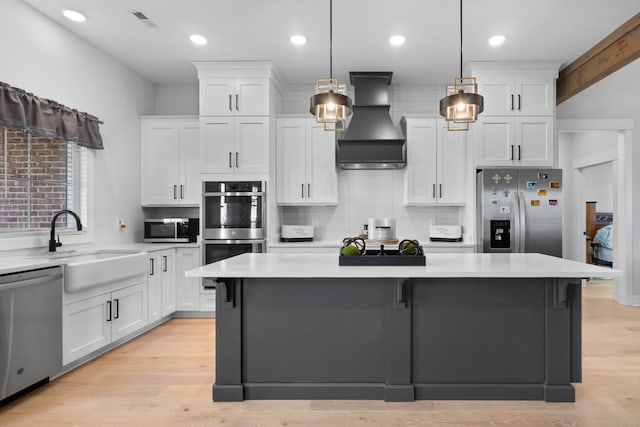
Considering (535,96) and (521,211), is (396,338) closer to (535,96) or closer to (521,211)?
(521,211)

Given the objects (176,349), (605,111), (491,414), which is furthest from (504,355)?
(605,111)

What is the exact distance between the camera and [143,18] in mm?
3523

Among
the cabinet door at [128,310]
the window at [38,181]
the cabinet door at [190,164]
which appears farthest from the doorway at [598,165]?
the window at [38,181]

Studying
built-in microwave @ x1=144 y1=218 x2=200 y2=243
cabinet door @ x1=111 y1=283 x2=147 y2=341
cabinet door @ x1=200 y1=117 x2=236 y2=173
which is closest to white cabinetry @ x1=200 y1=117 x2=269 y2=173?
cabinet door @ x1=200 y1=117 x2=236 y2=173

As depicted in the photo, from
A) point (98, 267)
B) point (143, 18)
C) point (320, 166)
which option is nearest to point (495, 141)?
point (320, 166)

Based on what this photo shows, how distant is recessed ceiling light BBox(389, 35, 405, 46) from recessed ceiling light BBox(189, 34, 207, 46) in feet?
6.00

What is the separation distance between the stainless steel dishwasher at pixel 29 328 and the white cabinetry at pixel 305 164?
2617 millimetres

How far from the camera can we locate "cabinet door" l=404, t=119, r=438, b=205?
4.73 m

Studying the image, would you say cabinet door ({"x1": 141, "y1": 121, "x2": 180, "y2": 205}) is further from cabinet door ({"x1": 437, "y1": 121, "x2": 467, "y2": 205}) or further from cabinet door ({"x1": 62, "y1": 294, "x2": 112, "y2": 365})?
cabinet door ({"x1": 437, "y1": 121, "x2": 467, "y2": 205})

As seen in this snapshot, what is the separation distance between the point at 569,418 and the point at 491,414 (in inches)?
17.3

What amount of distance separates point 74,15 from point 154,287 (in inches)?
102

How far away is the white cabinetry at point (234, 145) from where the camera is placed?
14.9 feet

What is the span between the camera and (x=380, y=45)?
404 centimetres

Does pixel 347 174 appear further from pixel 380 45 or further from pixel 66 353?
pixel 66 353
